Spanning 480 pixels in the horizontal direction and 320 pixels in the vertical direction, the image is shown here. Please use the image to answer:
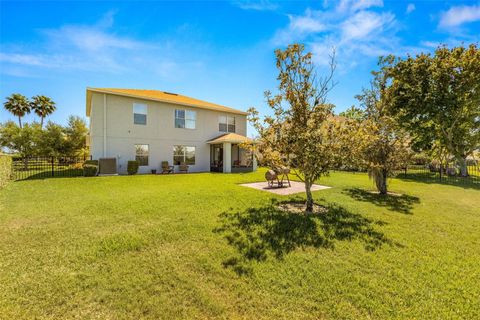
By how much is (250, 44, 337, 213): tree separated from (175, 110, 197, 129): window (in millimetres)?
13118

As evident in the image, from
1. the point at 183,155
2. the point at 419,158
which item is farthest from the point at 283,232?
the point at 419,158

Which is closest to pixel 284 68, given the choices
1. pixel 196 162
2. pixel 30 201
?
pixel 30 201

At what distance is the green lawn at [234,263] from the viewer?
99.8 inches

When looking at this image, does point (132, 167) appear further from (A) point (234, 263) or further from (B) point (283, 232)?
(A) point (234, 263)

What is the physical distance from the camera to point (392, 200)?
8.26m

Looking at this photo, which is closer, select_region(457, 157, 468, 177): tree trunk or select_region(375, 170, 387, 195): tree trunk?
select_region(375, 170, 387, 195): tree trunk

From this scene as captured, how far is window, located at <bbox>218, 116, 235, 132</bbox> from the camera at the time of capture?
20.4m

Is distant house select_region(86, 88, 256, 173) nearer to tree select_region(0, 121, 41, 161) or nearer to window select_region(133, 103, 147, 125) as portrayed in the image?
window select_region(133, 103, 147, 125)

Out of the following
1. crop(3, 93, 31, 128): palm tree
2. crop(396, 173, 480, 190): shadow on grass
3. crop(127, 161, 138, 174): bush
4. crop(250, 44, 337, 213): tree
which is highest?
crop(3, 93, 31, 128): palm tree

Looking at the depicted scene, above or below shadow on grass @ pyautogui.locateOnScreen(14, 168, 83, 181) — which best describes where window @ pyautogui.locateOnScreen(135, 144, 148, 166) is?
above

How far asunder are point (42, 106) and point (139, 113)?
3042 centimetres

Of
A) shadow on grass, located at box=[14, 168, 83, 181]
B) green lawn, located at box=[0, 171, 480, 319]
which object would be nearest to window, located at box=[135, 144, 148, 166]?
shadow on grass, located at box=[14, 168, 83, 181]

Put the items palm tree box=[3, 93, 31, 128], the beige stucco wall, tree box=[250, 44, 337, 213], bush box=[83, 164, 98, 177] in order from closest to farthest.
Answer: tree box=[250, 44, 337, 213], bush box=[83, 164, 98, 177], the beige stucco wall, palm tree box=[3, 93, 31, 128]

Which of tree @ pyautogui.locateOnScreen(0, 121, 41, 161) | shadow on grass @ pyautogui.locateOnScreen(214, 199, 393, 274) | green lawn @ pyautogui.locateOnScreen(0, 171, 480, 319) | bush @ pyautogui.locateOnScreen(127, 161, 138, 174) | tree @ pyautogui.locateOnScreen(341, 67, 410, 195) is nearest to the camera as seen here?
green lawn @ pyautogui.locateOnScreen(0, 171, 480, 319)
